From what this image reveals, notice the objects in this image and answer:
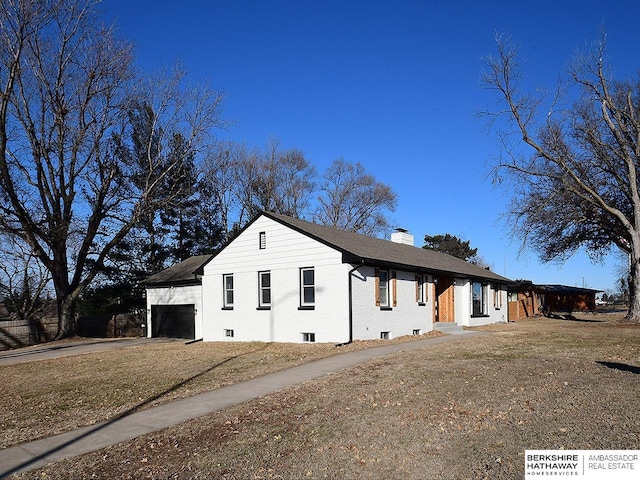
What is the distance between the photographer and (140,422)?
788 cm

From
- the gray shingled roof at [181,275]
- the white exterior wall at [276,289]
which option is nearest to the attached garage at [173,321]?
the gray shingled roof at [181,275]

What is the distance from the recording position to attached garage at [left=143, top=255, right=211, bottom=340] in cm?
2538

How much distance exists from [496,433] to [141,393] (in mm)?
7090

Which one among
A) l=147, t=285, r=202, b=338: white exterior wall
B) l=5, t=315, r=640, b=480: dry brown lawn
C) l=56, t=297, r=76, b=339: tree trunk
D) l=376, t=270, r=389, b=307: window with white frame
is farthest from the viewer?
l=56, t=297, r=76, b=339: tree trunk

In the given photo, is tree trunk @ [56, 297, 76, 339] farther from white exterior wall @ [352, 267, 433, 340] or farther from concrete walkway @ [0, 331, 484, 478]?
concrete walkway @ [0, 331, 484, 478]

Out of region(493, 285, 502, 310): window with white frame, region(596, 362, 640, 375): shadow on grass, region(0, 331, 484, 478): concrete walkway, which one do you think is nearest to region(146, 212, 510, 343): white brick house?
region(0, 331, 484, 478): concrete walkway

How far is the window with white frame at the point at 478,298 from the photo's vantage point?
2688cm

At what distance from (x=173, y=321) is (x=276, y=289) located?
8.92 metres

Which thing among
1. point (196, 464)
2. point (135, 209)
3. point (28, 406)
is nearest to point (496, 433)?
point (196, 464)

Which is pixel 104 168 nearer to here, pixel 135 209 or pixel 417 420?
pixel 135 209

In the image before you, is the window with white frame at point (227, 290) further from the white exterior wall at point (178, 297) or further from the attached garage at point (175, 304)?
the white exterior wall at point (178, 297)

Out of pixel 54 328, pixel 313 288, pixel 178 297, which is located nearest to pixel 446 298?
pixel 313 288

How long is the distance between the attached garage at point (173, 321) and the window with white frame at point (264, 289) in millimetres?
5906

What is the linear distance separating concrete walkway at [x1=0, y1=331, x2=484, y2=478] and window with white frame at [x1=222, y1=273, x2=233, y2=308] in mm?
10644
